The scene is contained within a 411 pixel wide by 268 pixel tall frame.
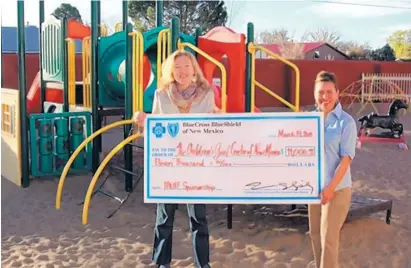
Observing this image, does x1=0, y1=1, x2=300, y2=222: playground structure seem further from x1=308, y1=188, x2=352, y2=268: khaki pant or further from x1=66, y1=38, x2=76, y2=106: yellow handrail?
x1=308, y1=188, x2=352, y2=268: khaki pant

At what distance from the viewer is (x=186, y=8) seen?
30328 millimetres

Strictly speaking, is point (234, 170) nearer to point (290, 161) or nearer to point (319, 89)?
point (290, 161)

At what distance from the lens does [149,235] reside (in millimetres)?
5129

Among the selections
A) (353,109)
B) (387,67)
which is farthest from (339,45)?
(353,109)

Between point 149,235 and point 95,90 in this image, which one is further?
point 95,90

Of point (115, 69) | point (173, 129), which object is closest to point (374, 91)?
point (115, 69)

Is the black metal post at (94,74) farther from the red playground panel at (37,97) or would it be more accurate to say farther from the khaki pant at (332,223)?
the khaki pant at (332,223)

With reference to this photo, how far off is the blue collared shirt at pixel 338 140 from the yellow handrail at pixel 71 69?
510 centimetres

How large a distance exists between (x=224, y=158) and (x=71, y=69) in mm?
4675

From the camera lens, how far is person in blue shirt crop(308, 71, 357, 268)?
3.30 metres

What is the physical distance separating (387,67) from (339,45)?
31.8 metres

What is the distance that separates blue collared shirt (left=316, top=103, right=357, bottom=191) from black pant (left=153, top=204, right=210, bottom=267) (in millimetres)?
896

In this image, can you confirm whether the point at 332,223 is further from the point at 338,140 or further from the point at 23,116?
the point at 23,116

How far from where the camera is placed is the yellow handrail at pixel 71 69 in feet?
25.6
